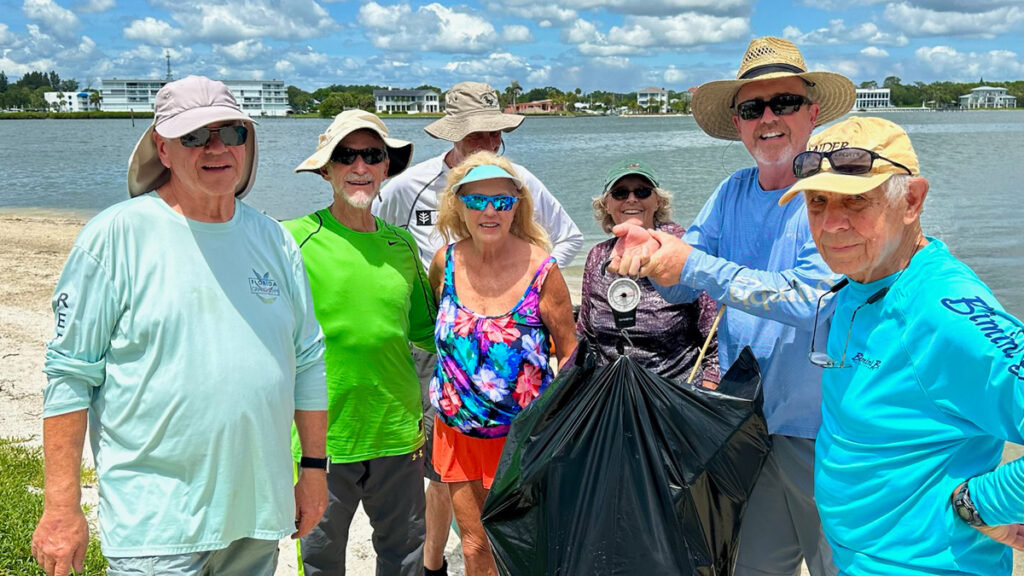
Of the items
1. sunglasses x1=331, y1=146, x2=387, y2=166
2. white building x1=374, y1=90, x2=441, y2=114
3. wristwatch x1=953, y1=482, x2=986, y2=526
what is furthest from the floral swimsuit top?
white building x1=374, y1=90, x2=441, y2=114

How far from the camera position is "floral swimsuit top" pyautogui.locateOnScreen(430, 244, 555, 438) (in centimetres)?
287

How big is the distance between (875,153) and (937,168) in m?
28.4

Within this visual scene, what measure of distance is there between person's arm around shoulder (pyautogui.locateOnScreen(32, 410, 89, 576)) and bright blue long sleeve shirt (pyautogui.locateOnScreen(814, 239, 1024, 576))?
1.96 meters

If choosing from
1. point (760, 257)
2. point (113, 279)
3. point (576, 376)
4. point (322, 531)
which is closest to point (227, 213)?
point (113, 279)

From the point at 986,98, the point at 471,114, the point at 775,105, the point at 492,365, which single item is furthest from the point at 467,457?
the point at 986,98

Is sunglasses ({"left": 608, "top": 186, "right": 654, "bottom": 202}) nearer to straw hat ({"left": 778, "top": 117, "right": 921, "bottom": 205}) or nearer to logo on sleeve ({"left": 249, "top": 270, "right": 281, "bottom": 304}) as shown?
straw hat ({"left": 778, "top": 117, "right": 921, "bottom": 205})

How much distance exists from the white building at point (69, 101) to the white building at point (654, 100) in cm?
10678

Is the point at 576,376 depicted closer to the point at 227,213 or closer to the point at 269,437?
the point at 269,437

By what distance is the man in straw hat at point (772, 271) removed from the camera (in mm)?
2180

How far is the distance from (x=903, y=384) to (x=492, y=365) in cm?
150

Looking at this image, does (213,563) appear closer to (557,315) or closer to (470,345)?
(470,345)

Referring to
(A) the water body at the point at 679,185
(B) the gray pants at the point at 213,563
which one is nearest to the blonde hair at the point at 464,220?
(B) the gray pants at the point at 213,563

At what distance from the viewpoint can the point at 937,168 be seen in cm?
2642

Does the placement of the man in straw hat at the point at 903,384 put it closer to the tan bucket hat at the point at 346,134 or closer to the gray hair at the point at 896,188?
the gray hair at the point at 896,188
